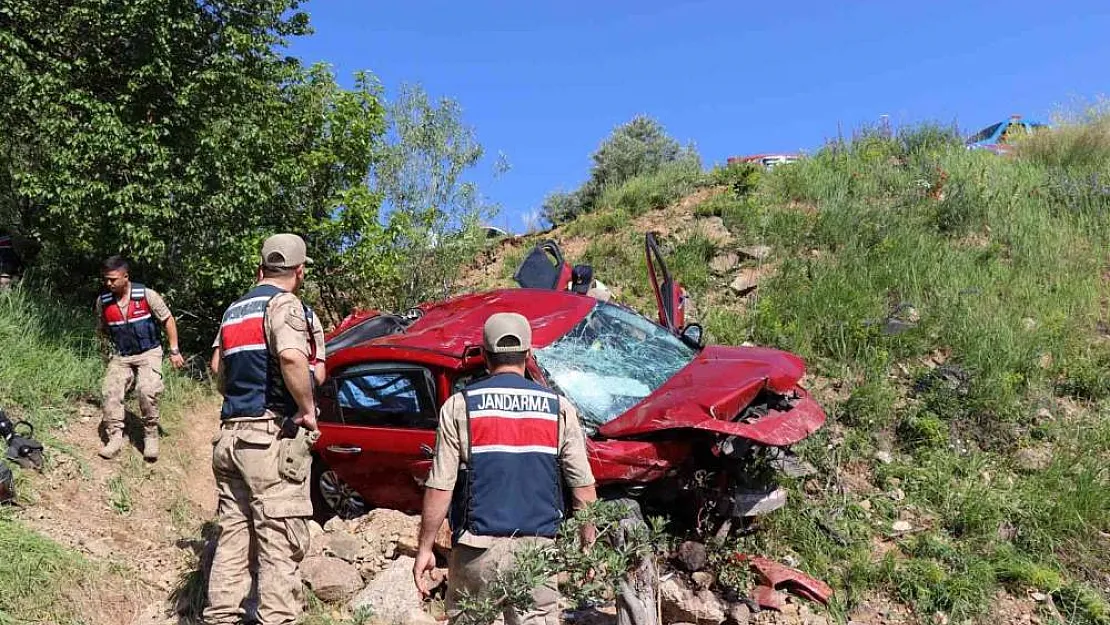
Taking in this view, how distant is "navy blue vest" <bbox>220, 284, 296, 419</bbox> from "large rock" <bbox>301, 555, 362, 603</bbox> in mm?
1160

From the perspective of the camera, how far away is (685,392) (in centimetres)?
422

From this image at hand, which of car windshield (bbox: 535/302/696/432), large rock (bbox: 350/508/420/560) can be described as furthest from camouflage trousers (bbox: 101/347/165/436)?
car windshield (bbox: 535/302/696/432)

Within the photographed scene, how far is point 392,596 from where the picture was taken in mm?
4105

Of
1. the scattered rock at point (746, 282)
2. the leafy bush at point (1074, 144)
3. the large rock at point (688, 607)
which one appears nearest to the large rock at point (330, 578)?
the large rock at point (688, 607)

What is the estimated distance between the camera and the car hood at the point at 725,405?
151 inches

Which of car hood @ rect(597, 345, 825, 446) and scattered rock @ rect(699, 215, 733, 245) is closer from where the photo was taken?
car hood @ rect(597, 345, 825, 446)

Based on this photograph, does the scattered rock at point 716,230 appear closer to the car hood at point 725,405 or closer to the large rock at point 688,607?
the car hood at point 725,405

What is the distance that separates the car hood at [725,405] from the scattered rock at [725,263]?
15.6ft

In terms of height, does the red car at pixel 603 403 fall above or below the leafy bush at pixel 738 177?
below

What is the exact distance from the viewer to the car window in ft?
15.0

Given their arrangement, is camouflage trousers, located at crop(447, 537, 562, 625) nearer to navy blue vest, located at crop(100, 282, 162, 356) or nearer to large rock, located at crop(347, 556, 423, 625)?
large rock, located at crop(347, 556, 423, 625)

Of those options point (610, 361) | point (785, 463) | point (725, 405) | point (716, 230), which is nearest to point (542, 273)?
point (610, 361)

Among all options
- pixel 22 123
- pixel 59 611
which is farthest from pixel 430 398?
pixel 22 123

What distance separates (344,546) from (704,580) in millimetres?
2138
